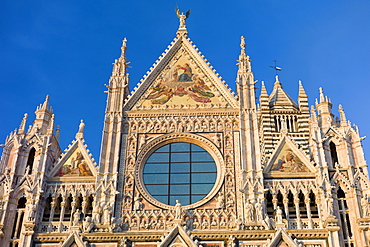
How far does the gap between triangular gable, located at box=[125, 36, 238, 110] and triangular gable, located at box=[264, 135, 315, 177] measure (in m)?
2.63

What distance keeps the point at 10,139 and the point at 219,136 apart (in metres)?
7.90

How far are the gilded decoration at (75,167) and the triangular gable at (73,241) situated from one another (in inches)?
110

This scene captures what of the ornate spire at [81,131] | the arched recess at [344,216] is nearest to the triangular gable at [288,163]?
the arched recess at [344,216]

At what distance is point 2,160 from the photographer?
23453 mm

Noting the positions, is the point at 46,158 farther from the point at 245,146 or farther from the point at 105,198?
the point at 245,146

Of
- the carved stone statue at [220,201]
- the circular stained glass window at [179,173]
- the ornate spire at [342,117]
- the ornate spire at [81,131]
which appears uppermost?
the ornate spire at [342,117]

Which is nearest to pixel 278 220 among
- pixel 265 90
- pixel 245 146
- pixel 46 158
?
pixel 245 146

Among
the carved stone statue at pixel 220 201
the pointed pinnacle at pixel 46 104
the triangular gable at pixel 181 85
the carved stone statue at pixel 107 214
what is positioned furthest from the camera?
the pointed pinnacle at pixel 46 104

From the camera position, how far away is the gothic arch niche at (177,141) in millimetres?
22016

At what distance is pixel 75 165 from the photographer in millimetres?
23188

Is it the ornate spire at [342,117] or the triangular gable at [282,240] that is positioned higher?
the ornate spire at [342,117]

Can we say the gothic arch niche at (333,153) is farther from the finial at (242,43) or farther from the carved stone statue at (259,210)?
the finial at (242,43)

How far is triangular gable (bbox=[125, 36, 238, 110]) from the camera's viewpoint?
24750 mm

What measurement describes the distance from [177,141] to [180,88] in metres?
2.56
